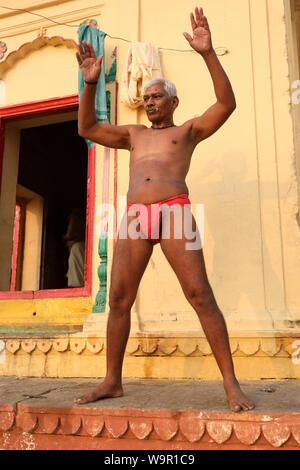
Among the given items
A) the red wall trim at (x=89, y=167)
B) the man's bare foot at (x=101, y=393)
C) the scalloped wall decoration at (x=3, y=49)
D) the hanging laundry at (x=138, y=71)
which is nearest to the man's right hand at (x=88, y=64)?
the hanging laundry at (x=138, y=71)

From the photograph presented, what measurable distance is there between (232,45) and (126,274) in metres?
2.67

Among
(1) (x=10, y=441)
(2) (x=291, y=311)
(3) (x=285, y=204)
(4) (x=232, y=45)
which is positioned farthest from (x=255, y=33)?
(1) (x=10, y=441)

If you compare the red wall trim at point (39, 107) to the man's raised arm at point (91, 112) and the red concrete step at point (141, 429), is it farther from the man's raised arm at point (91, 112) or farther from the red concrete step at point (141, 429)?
the red concrete step at point (141, 429)

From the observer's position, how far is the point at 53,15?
4.59 metres

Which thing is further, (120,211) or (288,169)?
(120,211)

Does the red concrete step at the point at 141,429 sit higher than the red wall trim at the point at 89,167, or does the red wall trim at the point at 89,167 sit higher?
the red wall trim at the point at 89,167

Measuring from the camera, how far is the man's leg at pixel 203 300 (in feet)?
6.72

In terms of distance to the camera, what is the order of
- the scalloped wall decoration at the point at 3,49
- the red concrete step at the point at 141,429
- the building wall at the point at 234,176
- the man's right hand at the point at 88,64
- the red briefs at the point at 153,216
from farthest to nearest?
the scalloped wall decoration at the point at 3,49, the building wall at the point at 234,176, the man's right hand at the point at 88,64, the red briefs at the point at 153,216, the red concrete step at the point at 141,429

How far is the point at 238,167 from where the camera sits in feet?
11.6

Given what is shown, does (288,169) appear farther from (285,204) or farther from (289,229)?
(289,229)

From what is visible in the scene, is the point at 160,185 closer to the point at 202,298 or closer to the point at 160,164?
the point at 160,164

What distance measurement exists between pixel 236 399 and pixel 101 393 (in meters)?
0.75

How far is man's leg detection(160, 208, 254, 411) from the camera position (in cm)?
205

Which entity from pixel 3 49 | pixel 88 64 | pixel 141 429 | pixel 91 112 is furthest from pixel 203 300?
pixel 3 49
